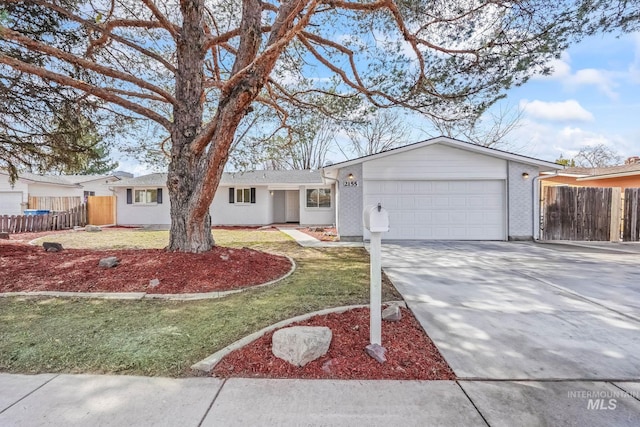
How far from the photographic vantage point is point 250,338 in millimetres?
3213

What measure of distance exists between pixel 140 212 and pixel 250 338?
1836 cm

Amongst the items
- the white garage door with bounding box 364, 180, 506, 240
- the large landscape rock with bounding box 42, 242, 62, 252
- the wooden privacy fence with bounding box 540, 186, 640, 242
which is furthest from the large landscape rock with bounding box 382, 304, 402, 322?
the wooden privacy fence with bounding box 540, 186, 640, 242

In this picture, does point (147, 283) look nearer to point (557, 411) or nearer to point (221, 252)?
point (221, 252)

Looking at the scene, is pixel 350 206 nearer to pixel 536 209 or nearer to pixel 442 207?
pixel 442 207

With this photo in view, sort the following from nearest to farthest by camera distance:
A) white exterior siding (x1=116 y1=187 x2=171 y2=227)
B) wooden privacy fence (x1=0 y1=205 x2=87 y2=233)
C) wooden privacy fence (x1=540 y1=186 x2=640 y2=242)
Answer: wooden privacy fence (x1=540 y1=186 x2=640 y2=242), wooden privacy fence (x1=0 y1=205 x2=87 y2=233), white exterior siding (x1=116 y1=187 x2=171 y2=227)

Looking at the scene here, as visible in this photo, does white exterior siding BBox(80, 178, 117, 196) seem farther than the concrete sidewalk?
Yes

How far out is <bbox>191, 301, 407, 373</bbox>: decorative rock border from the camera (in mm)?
2726

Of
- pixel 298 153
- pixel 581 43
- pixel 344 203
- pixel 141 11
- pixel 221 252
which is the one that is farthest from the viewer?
pixel 298 153

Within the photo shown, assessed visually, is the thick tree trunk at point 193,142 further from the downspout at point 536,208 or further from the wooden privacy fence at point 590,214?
the wooden privacy fence at point 590,214

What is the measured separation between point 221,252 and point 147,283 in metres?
1.71

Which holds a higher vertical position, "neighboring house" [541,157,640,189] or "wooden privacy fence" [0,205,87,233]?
"neighboring house" [541,157,640,189]

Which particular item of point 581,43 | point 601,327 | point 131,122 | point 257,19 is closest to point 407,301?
point 601,327

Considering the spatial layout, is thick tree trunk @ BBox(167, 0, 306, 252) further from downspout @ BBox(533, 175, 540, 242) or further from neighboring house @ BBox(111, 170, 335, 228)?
neighboring house @ BBox(111, 170, 335, 228)

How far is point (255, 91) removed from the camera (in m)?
4.83
